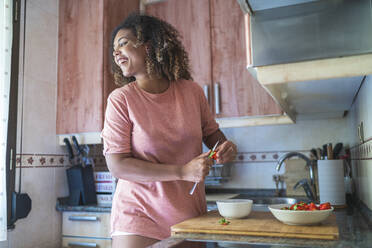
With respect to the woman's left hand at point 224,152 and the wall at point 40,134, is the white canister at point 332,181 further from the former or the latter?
the wall at point 40,134

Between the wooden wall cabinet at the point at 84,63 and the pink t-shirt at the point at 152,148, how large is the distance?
1.12 meters

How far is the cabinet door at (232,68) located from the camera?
7.00 ft

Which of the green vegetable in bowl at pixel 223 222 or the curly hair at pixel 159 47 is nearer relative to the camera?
the green vegetable in bowl at pixel 223 222

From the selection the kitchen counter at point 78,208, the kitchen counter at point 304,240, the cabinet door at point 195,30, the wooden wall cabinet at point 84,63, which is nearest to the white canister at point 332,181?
the kitchen counter at point 304,240

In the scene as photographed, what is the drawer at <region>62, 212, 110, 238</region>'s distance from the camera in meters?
2.03

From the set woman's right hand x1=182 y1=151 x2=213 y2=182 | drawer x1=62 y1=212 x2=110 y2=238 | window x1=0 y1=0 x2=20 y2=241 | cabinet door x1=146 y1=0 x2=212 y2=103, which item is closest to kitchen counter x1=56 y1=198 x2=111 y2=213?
drawer x1=62 y1=212 x2=110 y2=238

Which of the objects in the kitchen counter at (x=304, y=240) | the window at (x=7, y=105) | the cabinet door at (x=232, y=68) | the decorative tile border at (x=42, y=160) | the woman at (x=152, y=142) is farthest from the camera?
the cabinet door at (x=232, y=68)

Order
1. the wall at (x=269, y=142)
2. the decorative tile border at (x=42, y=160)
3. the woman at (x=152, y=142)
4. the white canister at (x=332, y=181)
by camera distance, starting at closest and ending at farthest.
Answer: the woman at (x=152, y=142)
the white canister at (x=332, y=181)
the decorative tile border at (x=42, y=160)
the wall at (x=269, y=142)

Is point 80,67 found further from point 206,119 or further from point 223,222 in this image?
point 223,222

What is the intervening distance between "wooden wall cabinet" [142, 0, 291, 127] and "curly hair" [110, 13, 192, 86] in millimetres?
959

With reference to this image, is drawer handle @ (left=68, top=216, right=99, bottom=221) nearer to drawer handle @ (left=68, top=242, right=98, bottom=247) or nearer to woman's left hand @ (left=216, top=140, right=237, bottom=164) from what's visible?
drawer handle @ (left=68, top=242, right=98, bottom=247)

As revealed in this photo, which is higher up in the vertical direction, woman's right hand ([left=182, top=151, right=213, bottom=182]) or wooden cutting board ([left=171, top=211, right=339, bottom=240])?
woman's right hand ([left=182, top=151, right=213, bottom=182])

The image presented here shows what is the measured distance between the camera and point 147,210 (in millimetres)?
1030

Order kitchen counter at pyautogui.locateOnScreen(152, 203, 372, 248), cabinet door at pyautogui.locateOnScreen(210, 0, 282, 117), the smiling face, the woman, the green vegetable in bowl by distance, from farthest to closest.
A: cabinet door at pyautogui.locateOnScreen(210, 0, 282, 117), the smiling face, the woman, the green vegetable in bowl, kitchen counter at pyautogui.locateOnScreen(152, 203, 372, 248)
